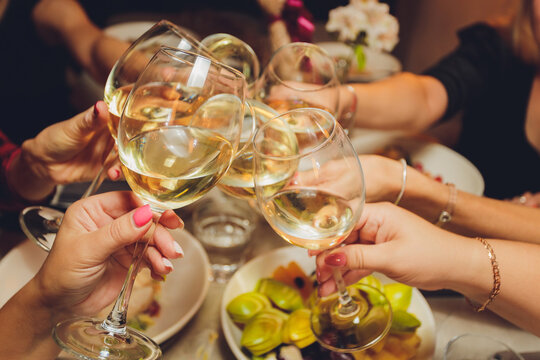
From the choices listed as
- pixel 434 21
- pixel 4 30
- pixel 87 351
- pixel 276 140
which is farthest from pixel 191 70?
pixel 434 21

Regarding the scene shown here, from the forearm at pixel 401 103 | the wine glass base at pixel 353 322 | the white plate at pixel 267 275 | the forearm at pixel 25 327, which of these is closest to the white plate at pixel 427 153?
the forearm at pixel 401 103

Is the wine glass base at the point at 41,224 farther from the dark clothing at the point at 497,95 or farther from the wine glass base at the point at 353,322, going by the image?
the dark clothing at the point at 497,95

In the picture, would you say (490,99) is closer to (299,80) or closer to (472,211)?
(472,211)

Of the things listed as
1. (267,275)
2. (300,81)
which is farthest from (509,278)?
(300,81)

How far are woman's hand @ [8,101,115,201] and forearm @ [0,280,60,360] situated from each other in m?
0.32

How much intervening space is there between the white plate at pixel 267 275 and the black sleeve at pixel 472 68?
0.98 m

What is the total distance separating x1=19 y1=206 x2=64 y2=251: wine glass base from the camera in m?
0.84

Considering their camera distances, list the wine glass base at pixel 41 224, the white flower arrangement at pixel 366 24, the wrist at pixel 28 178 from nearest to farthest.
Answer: the wine glass base at pixel 41 224 < the wrist at pixel 28 178 < the white flower arrangement at pixel 366 24

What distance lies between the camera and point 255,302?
2.88ft

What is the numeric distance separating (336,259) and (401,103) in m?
→ 0.97

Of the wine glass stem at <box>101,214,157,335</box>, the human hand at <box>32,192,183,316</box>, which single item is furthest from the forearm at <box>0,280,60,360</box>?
the wine glass stem at <box>101,214,157,335</box>

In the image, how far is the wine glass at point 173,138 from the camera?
58 cm

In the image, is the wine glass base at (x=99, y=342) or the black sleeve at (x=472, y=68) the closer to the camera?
the wine glass base at (x=99, y=342)

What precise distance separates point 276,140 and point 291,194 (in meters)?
0.09
